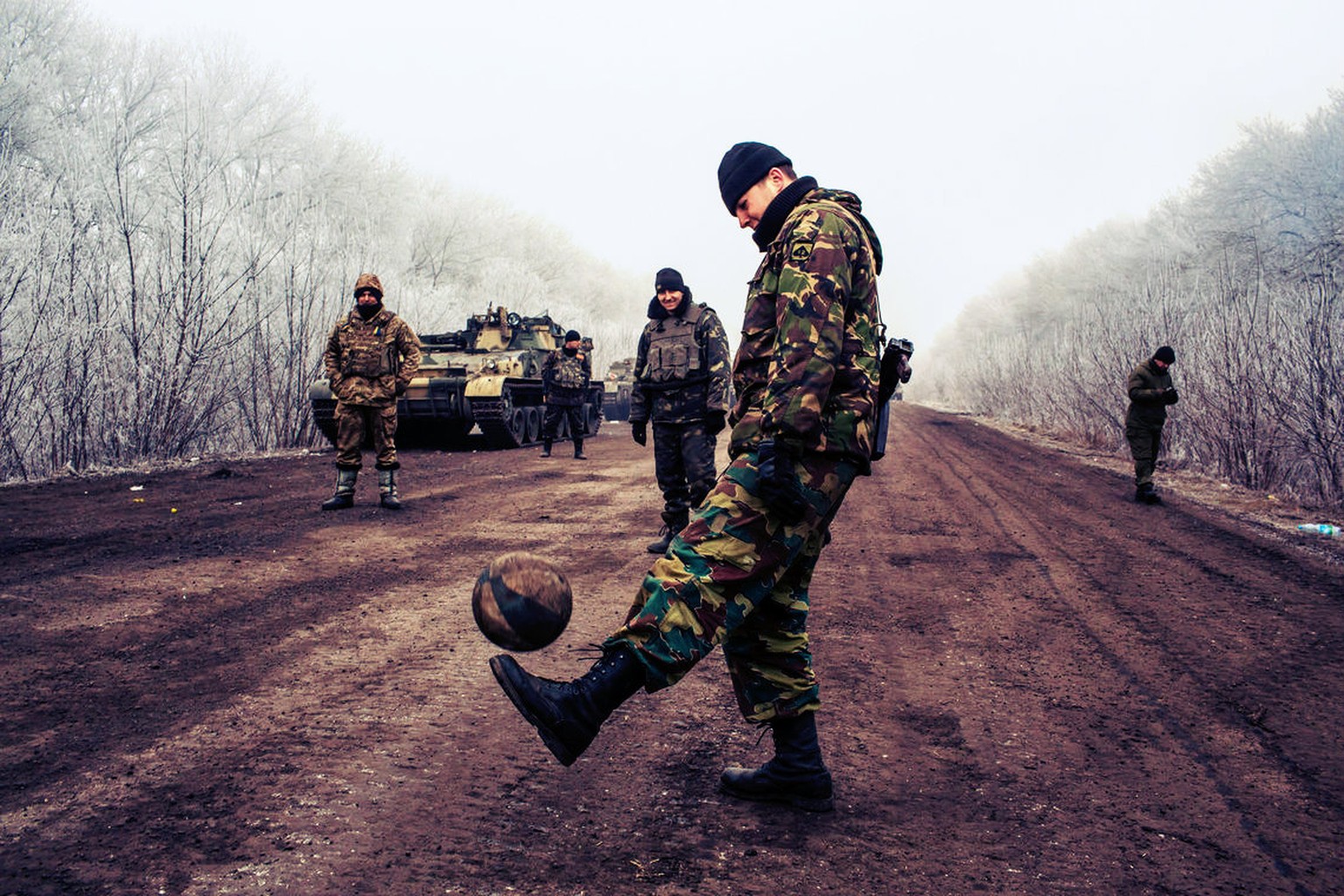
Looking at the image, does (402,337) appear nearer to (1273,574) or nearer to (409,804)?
(409,804)

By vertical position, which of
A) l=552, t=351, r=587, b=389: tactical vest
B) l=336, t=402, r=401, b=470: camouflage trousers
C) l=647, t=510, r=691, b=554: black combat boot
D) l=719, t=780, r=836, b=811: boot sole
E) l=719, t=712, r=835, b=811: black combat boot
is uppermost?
l=552, t=351, r=587, b=389: tactical vest

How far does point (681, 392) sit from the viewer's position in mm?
6566

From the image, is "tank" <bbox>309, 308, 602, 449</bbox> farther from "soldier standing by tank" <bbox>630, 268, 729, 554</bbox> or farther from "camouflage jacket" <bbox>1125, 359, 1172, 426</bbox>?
"camouflage jacket" <bbox>1125, 359, 1172, 426</bbox>

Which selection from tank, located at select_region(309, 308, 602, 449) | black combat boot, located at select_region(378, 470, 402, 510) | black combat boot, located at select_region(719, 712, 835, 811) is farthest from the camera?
tank, located at select_region(309, 308, 602, 449)

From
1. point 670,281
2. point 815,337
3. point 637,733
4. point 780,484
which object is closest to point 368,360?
point 670,281

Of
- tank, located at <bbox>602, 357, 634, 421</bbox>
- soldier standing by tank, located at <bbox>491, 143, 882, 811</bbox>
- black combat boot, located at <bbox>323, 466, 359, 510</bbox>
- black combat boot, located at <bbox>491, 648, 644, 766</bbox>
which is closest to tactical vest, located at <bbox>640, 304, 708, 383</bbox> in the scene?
black combat boot, located at <bbox>323, 466, 359, 510</bbox>

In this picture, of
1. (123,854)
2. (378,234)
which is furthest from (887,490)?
(378,234)

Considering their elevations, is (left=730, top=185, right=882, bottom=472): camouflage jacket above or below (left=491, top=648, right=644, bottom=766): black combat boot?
above

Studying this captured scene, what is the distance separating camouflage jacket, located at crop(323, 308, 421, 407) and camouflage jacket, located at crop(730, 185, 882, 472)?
608 cm

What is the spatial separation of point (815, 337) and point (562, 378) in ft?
40.9

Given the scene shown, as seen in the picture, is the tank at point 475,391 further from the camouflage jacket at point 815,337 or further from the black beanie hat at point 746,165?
the camouflage jacket at point 815,337

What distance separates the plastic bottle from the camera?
8718 mm

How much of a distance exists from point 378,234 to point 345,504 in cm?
2903

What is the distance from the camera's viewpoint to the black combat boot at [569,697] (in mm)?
2277
